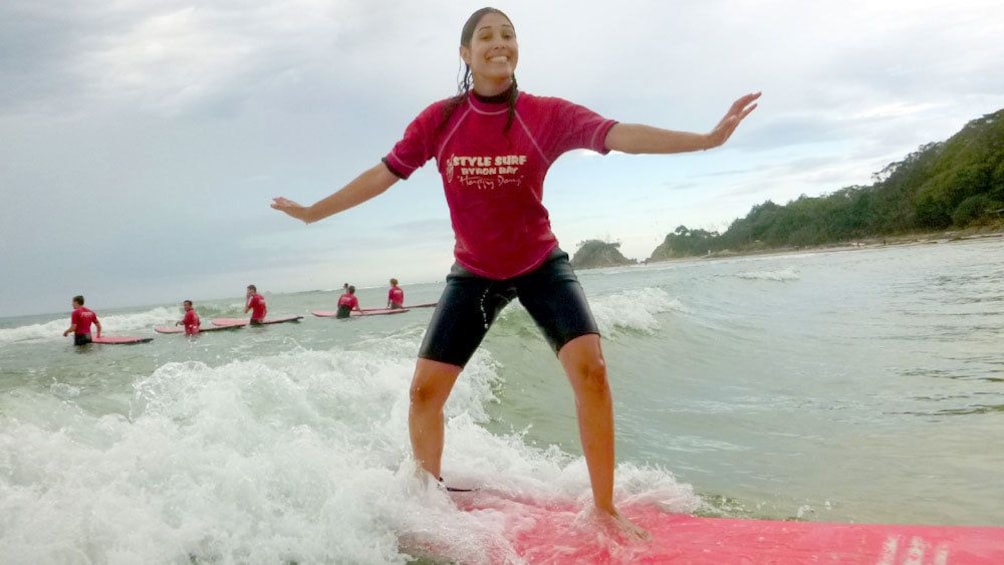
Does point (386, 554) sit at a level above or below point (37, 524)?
below

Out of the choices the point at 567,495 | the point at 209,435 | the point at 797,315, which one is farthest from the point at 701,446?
the point at 797,315

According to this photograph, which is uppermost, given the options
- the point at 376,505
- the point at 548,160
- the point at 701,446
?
the point at 548,160

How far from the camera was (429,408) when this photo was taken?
3242 mm

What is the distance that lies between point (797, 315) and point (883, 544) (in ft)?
41.5

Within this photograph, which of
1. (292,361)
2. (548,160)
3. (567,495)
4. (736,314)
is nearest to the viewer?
(548,160)

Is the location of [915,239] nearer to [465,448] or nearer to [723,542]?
[465,448]

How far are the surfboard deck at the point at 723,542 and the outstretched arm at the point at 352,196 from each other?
154cm

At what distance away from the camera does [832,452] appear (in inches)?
179

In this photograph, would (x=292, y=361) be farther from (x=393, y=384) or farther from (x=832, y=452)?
(x=832, y=452)

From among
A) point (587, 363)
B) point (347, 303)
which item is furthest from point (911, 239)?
point (587, 363)

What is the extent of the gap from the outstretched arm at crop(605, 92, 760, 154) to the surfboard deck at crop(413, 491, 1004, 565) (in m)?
1.55

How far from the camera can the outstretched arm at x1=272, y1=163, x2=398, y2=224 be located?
3.22 meters

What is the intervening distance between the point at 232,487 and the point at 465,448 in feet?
4.73

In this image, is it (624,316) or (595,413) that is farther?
(624,316)
